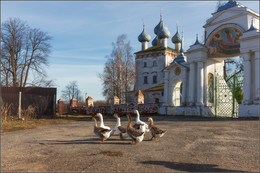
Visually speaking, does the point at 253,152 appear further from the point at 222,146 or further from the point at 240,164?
the point at 240,164

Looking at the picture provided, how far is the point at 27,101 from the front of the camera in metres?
17.0

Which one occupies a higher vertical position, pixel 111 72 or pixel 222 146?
pixel 111 72

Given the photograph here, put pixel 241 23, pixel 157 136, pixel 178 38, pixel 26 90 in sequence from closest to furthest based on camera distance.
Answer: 1. pixel 157 136
2. pixel 241 23
3. pixel 26 90
4. pixel 178 38

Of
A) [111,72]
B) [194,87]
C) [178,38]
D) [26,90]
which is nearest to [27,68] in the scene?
[26,90]

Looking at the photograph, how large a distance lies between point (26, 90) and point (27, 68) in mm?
7028

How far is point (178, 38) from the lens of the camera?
4241 centimetres

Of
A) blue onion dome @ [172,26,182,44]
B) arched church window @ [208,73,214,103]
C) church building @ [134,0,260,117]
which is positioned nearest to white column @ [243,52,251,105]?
church building @ [134,0,260,117]

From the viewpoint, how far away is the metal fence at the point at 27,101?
15.2 m

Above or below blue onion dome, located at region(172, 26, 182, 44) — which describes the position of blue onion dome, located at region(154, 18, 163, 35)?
above

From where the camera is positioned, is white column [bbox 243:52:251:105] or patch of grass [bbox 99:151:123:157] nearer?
patch of grass [bbox 99:151:123:157]

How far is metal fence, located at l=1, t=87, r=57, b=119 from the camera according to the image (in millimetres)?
15212

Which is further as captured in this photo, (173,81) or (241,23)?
(173,81)

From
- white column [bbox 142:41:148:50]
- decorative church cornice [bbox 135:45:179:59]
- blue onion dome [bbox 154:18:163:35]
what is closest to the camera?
decorative church cornice [bbox 135:45:179:59]

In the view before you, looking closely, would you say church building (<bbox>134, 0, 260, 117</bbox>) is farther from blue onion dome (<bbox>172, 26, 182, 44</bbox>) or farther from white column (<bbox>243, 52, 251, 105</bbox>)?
blue onion dome (<bbox>172, 26, 182, 44</bbox>)
